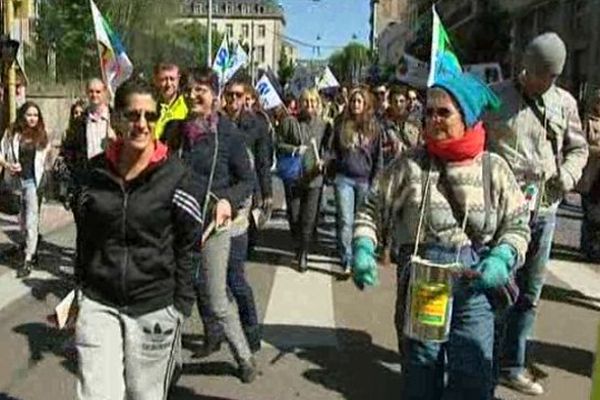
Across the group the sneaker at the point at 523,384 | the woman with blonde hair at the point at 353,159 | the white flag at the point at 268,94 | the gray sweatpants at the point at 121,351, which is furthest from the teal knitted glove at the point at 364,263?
the white flag at the point at 268,94

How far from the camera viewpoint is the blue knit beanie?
3.83m

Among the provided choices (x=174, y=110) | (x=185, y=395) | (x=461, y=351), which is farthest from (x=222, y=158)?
A: (x=461, y=351)

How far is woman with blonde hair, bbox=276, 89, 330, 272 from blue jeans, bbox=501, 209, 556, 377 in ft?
13.0

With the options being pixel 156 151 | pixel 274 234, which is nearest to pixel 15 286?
pixel 274 234

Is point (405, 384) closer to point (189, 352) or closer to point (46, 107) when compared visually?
point (189, 352)

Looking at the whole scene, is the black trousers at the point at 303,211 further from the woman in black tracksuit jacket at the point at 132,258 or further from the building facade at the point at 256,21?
the building facade at the point at 256,21

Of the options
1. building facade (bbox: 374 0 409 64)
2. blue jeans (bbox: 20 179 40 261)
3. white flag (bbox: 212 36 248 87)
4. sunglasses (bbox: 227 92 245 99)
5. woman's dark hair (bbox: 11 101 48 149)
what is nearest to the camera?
sunglasses (bbox: 227 92 245 99)

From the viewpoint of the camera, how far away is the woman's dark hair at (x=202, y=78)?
5.42 m

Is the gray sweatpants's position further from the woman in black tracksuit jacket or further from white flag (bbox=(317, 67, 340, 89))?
white flag (bbox=(317, 67, 340, 89))

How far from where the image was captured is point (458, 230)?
3885mm

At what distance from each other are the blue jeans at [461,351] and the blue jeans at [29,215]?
574cm

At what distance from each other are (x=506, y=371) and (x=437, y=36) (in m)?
2.08

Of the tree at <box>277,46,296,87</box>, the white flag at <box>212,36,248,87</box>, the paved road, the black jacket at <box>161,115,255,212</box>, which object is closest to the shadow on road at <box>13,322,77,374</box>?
the paved road

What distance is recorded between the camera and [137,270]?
12.7 feet
